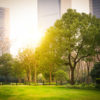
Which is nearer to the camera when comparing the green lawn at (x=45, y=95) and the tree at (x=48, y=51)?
the green lawn at (x=45, y=95)

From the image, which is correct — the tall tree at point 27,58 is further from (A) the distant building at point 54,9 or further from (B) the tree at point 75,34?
(B) the tree at point 75,34

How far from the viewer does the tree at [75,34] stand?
19.7 metres

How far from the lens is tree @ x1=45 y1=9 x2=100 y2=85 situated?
1973 cm

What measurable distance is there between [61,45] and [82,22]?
3997 millimetres

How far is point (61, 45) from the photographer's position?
1972cm

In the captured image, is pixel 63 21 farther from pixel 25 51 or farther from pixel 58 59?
pixel 25 51

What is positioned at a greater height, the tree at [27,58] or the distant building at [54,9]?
the distant building at [54,9]

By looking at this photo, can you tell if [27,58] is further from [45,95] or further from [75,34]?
[45,95]

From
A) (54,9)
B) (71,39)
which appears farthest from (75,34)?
(54,9)

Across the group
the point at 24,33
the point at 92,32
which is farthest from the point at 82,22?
the point at 24,33

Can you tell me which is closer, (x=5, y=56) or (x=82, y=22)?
(x=82, y=22)

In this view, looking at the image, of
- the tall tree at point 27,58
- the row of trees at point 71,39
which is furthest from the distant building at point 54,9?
the row of trees at point 71,39

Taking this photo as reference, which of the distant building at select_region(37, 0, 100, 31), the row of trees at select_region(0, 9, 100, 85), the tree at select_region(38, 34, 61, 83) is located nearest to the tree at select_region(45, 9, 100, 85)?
the row of trees at select_region(0, 9, 100, 85)

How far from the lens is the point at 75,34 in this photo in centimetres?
2052
